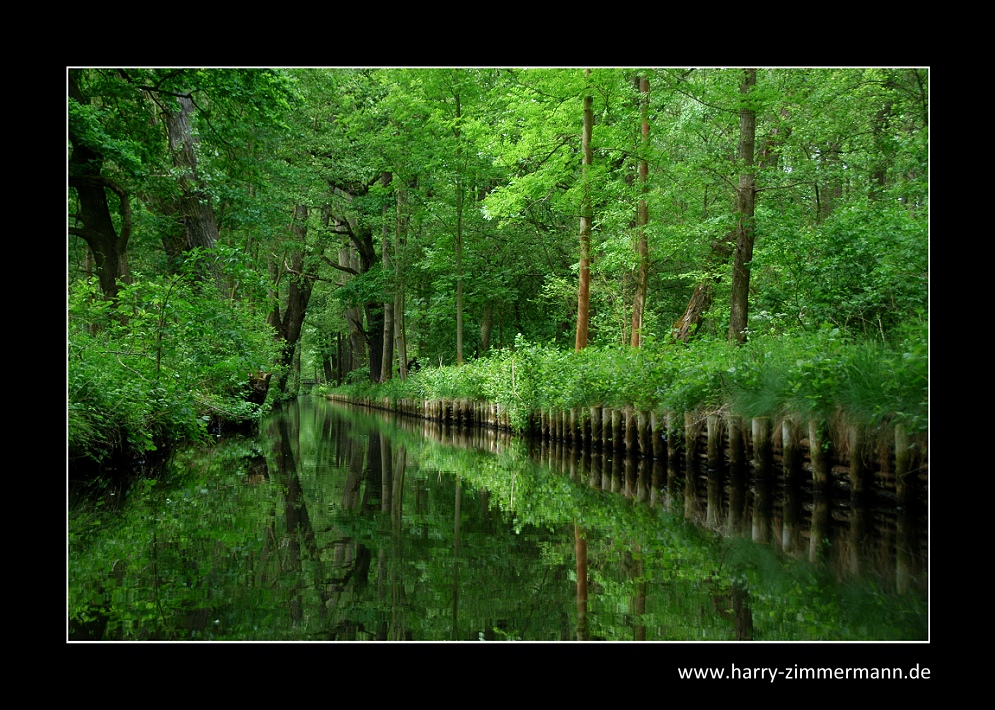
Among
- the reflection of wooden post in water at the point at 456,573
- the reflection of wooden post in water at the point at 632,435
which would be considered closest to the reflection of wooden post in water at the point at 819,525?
the reflection of wooden post in water at the point at 456,573

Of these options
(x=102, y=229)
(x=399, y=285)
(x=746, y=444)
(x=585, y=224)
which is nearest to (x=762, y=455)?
(x=746, y=444)

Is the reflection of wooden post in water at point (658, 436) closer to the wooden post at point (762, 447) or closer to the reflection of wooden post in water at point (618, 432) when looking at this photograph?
the reflection of wooden post in water at point (618, 432)

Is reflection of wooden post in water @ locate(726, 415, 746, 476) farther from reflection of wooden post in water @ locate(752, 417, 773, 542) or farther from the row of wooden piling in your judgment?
reflection of wooden post in water @ locate(752, 417, 773, 542)

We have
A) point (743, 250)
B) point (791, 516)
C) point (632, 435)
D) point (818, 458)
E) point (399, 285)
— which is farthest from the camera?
point (399, 285)

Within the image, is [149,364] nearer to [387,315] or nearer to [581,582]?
[581,582]

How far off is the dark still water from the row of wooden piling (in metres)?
0.51

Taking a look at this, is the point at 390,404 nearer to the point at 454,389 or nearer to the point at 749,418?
the point at 454,389

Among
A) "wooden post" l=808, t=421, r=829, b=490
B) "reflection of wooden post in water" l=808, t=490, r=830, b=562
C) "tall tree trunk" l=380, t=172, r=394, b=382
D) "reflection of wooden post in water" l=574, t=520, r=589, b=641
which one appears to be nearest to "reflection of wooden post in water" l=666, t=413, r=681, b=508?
"wooden post" l=808, t=421, r=829, b=490

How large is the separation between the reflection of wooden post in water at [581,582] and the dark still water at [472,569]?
0.01 metres

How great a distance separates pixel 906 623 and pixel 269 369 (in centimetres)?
1570

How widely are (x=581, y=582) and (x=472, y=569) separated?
590 millimetres

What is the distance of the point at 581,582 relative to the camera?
3578 mm

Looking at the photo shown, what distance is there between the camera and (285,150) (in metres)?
21.2
